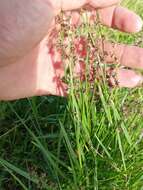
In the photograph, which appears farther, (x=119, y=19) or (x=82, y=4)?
(x=119, y=19)

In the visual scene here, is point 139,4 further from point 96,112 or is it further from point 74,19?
point 96,112

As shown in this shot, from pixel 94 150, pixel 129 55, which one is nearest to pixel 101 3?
pixel 129 55

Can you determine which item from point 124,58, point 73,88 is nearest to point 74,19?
point 124,58

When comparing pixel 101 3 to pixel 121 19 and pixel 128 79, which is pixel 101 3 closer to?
pixel 121 19

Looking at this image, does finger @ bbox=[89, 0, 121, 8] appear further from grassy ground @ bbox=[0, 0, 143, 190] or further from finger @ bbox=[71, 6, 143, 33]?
grassy ground @ bbox=[0, 0, 143, 190]

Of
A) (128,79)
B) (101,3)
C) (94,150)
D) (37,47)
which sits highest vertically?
(101,3)

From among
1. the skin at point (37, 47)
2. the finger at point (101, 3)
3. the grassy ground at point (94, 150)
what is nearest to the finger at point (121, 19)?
the skin at point (37, 47)

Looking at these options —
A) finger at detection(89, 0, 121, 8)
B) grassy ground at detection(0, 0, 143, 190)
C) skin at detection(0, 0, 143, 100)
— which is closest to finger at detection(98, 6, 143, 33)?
skin at detection(0, 0, 143, 100)

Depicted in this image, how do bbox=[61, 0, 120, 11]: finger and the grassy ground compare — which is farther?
bbox=[61, 0, 120, 11]: finger
